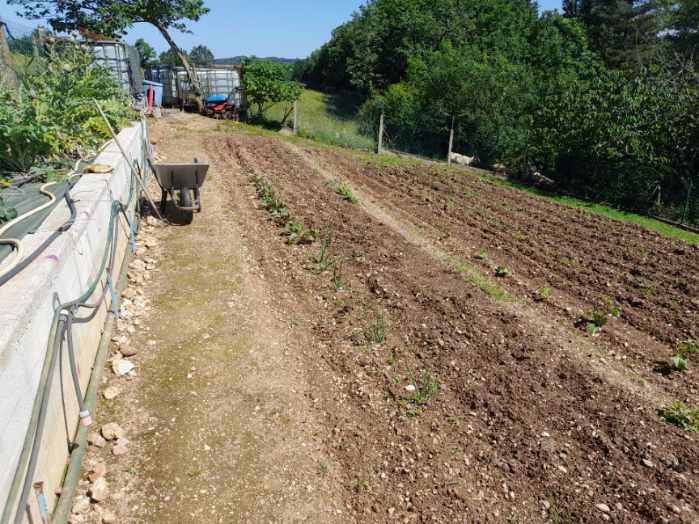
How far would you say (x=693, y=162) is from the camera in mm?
13016

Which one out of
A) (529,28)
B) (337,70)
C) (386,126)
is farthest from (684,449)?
(337,70)

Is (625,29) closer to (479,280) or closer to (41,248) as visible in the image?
(479,280)

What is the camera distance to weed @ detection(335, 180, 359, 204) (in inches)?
408

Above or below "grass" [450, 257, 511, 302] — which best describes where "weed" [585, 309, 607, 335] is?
below

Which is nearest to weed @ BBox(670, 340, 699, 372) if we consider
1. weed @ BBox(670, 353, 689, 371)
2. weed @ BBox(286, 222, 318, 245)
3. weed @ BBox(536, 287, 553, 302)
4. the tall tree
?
weed @ BBox(670, 353, 689, 371)

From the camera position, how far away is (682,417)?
4.15m

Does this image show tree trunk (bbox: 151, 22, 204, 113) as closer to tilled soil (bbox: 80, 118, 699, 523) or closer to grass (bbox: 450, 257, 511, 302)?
tilled soil (bbox: 80, 118, 699, 523)

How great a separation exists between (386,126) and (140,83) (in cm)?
992

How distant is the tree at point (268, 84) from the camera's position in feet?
66.4

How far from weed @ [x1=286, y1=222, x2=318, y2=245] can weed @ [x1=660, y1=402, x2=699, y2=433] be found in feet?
16.9

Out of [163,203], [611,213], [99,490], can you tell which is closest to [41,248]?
[99,490]

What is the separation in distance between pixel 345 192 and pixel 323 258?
13.2 feet

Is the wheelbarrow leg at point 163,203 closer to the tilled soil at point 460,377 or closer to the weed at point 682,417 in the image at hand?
the tilled soil at point 460,377

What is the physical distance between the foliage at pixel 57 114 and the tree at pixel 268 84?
1007 cm
